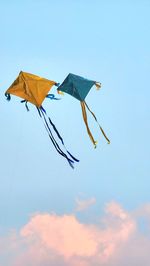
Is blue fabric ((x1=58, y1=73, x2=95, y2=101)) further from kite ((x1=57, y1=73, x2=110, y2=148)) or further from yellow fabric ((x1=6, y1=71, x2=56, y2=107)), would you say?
yellow fabric ((x1=6, y1=71, x2=56, y2=107))

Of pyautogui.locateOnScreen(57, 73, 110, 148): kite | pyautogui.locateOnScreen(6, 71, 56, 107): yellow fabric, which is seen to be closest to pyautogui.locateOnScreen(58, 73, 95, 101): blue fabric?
pyautogui.locateOnScreen(57, 73, 110, 148): kite

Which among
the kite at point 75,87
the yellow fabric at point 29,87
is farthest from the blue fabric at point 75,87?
the yellow fabric at point 29,87

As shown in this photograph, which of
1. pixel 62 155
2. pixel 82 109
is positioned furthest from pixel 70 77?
pixel 62 155

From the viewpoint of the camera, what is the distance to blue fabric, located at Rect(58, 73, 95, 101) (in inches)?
1046

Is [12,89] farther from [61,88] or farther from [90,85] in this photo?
[90,85]

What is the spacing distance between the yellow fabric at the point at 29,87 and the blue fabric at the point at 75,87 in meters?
0.88

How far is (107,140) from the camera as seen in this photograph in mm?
23609

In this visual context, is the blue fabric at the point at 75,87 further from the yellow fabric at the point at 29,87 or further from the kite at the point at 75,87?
the yellow fabric at the point at 29,87

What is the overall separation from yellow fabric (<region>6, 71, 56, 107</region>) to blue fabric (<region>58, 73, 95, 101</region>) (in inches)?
34.6

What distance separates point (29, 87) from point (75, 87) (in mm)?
3353

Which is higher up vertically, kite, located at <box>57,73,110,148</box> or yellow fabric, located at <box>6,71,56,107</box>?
kite, located at <box>57,73,110,148</box>

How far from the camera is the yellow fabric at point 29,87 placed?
26.3 meters

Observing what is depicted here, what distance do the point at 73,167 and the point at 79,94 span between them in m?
6.62

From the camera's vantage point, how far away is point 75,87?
87.1 feet
